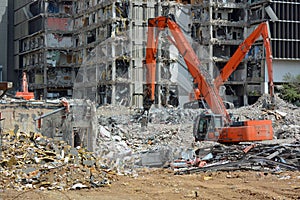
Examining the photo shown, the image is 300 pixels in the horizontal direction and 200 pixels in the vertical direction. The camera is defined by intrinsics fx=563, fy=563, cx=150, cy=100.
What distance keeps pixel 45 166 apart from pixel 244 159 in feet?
25.8

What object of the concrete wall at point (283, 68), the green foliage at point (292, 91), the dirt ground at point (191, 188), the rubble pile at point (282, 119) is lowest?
the dirt ground at point (191, 188)

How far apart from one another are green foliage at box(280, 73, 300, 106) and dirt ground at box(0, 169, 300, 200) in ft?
120

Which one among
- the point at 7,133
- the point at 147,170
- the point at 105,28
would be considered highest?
the point at 105,28

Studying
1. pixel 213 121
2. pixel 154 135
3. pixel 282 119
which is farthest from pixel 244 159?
pixel 282 119

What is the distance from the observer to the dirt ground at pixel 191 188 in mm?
14898

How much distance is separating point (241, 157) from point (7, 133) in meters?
8.69

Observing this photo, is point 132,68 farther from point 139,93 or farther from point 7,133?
point 7,133

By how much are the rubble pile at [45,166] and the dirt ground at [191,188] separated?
1.39 ft

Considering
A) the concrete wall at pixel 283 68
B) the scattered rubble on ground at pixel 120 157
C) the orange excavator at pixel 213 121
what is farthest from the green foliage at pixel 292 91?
the orange excavator at pixel 213 121

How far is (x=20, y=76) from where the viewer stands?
245 feet

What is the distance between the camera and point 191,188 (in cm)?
1673

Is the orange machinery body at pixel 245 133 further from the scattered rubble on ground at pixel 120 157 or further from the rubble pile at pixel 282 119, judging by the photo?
the rubble pile at pixel 282 119

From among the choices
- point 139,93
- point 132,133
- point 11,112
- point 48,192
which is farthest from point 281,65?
point 48,192

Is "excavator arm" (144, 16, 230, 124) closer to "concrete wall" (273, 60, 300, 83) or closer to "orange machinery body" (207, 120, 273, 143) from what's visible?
"orange machinery body" (207, 120, 273, 143)
